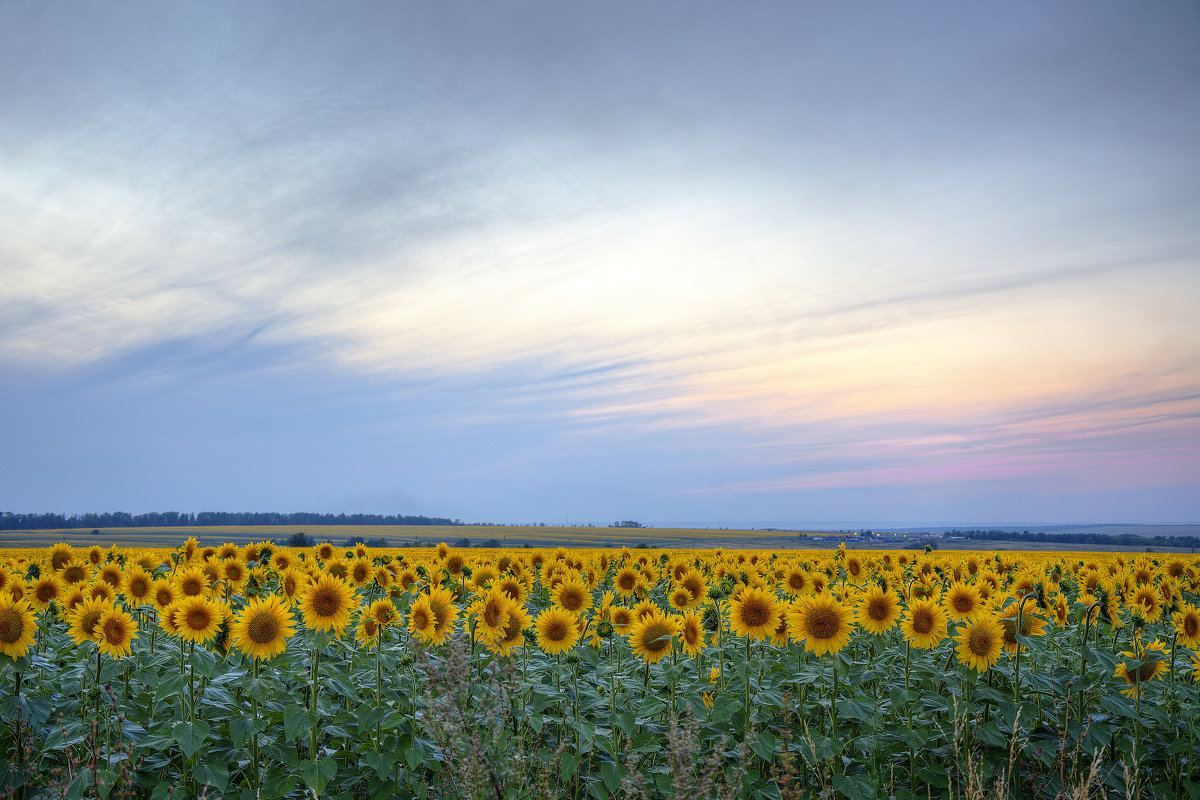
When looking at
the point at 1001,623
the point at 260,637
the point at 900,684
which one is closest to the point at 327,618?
the point at 260,637

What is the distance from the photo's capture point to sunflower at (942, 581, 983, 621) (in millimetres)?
7004

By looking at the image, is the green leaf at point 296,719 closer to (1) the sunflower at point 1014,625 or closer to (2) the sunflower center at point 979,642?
(2) the sunflower center at point 979,642

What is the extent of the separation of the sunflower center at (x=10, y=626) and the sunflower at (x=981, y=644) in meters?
8.07

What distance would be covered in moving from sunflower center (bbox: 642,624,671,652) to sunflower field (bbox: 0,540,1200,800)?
0.03 meters

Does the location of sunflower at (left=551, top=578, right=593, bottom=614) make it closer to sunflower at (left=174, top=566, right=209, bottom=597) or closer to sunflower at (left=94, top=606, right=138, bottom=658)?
sunflower at (left=174, top=566, right=209, bottom=597)

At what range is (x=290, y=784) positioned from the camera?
526cm

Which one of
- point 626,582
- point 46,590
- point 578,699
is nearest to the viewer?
point 578,699

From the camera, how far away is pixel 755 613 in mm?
6895

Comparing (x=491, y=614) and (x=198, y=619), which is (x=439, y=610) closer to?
(x=491, y=614)

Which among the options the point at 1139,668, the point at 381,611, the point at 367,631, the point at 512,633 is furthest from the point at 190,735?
the point at 1139,668

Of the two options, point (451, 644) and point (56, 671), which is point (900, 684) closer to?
point (451, 644)

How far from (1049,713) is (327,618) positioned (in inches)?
248

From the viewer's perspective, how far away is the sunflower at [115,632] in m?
6.23

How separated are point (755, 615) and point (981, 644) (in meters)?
1.95
